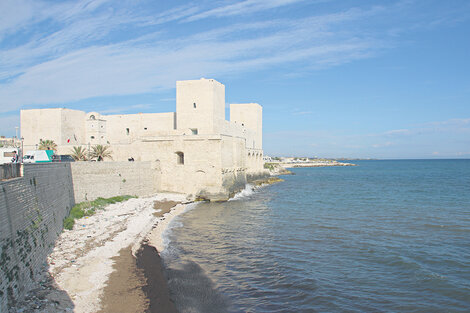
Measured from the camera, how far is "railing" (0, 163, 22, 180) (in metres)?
8.11

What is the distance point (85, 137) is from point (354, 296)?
89.9 feet

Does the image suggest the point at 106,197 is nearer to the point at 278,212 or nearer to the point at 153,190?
the point at 153,190

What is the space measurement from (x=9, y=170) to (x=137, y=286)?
4180mm

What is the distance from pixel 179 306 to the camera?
26.9ft

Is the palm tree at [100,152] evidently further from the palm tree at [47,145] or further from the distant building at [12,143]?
the distant building at [12,143]

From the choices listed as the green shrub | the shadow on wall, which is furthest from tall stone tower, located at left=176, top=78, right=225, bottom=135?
the shadow on wall

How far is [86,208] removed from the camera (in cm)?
1722

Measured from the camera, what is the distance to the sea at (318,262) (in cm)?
874

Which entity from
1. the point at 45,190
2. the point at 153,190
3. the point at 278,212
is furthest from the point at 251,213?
the point at 45,190

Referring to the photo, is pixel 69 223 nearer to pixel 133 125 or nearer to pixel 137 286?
pixel 137 286

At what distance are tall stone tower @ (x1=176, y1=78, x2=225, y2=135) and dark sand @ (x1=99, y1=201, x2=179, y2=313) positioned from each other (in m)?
16.0

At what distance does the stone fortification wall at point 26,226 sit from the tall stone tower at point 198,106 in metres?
14.4

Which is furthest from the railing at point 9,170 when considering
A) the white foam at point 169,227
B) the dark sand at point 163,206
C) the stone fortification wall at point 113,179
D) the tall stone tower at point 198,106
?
the tall stone tower at point 198,106

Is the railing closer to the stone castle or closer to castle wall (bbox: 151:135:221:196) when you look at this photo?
the stone castle
